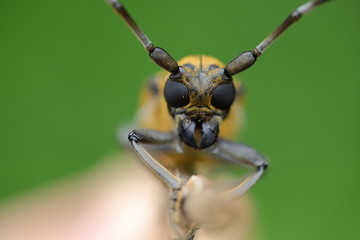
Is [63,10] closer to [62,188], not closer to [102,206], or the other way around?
[62,188]

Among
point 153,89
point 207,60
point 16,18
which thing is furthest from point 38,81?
point 207,60

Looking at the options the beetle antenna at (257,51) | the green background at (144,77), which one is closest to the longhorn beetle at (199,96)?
the beetle antenna at (257,51)

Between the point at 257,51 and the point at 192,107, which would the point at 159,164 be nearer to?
the point at 192,107

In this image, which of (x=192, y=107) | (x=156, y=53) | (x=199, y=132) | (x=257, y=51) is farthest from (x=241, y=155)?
(x=156, y=53)

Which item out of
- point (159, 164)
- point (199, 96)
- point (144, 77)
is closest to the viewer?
point (159, 164)

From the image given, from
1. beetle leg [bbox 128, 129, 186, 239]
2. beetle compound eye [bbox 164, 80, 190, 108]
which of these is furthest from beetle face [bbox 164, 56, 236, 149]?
beetle leg [bbox 128, 129, 186, 239]

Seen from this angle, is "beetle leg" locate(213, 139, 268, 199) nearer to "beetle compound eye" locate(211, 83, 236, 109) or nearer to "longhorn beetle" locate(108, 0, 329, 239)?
"longhorn beetle" locate(108, 0, 329, 239)
